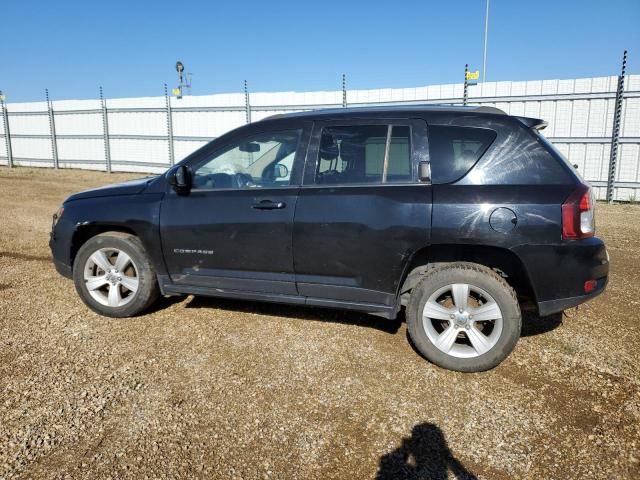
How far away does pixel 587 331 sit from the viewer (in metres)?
3.90

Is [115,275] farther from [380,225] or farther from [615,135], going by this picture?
[615,135]

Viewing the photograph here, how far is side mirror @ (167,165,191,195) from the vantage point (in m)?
3.68

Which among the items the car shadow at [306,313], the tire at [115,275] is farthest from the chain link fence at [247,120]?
the tire at [115,275]

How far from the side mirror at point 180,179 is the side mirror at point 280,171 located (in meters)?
0.71

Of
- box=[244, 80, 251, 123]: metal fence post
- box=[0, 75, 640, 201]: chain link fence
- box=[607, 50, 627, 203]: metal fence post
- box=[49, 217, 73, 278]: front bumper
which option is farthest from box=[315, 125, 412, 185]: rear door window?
box=[244, 80, 251, 123]: metal fence post

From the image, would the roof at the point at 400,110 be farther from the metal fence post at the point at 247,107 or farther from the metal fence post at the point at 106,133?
the metal fence post at the point at 106,133

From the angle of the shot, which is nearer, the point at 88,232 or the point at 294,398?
the point at 294,398

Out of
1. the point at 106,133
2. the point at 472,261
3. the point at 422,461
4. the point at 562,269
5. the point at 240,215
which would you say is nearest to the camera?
the point at 422,461

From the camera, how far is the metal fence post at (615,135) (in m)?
10.5

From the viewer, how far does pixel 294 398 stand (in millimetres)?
2855

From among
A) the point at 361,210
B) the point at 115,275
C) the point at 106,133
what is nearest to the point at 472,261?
the point at 361,210

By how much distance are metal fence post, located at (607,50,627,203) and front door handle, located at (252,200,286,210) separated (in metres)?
10.4

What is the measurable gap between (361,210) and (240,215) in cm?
96

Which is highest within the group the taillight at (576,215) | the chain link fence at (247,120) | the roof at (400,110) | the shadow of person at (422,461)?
the chain link fence at (247,120)
